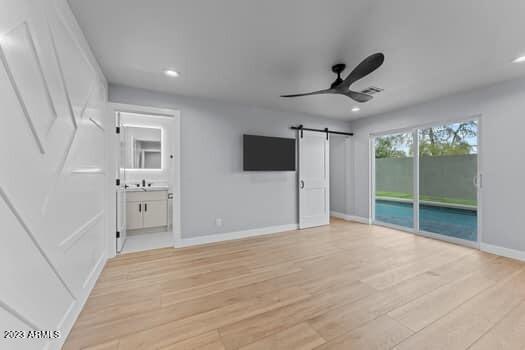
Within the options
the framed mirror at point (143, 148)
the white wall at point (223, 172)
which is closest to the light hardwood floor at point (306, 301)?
the white wall at point (223, 172)

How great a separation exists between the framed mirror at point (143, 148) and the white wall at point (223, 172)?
4.84ft

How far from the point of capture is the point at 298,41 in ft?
6.93

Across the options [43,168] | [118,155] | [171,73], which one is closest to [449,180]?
[171,73]

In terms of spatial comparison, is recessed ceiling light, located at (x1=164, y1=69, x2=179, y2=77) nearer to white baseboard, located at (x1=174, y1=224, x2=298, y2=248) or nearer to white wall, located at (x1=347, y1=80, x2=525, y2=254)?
white baseboard, located at (x1=174, y1=224, x2=298, y2=248)

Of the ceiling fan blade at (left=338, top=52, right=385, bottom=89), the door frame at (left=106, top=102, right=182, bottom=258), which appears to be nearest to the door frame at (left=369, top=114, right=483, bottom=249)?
the ceiling fan blade at (left=338, top=52, right=385, bottom=89)

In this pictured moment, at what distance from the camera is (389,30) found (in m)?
1.93

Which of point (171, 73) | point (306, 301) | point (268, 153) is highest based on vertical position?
point (171, 73)

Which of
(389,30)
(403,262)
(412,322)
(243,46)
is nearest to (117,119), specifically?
(243,46)

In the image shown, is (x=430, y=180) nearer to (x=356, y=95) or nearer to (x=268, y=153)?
(x=356, y=95)

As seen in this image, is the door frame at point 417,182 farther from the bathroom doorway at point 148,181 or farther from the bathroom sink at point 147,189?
the bathroom sink at point 147,189

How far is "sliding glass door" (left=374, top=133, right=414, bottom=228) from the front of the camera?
14.0 feet

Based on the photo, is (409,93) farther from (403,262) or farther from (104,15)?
(104,15)

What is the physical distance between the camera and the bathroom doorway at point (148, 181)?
11.3 feet

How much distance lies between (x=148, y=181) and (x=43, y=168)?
11.3 ft
